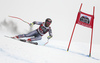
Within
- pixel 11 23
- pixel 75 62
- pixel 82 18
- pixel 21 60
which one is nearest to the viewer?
pixel 21 60

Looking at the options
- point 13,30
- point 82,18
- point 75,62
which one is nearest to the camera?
point 75,62

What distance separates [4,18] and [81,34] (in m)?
7.75

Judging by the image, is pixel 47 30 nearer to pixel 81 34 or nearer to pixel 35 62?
pixel 35 62

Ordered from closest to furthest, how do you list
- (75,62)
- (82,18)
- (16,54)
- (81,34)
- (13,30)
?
(16,54) < (75,62) < (82,18) < (13,30) < (81,34)

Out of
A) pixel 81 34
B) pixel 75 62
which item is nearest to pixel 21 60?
pixel 75 62

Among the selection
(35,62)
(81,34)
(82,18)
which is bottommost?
(81,34)

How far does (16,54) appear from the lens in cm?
354

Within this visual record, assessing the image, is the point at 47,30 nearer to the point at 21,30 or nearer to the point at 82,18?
the point at 82,18

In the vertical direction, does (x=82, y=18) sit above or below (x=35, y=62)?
above

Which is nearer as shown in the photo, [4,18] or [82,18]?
[82,18]

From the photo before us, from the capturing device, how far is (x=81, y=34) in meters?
15.7

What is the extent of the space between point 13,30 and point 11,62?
9.08 m

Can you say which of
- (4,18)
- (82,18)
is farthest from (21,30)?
(82,18)

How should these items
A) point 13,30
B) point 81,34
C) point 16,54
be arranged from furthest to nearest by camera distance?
point 81,34 → point 13,30 → point 16,54
